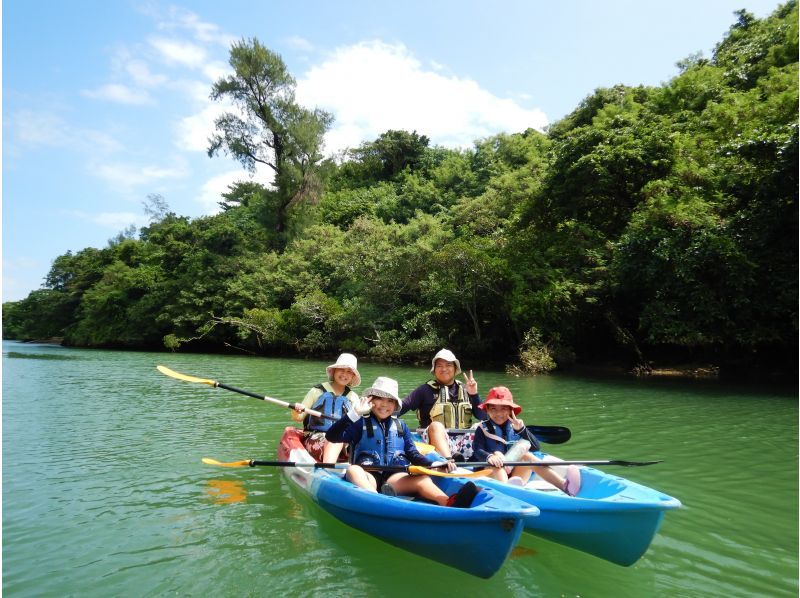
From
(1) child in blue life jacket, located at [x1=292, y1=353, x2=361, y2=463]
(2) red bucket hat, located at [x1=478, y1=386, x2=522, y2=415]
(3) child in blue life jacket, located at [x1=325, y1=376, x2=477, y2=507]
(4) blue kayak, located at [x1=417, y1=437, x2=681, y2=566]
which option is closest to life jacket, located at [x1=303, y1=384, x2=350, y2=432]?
(1) child in blue life jacket, located at [x1=292, y1=353, x2=361, y2=463]

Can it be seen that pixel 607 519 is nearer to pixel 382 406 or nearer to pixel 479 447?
pixel 479 447

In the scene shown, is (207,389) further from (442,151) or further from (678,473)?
(442,151)

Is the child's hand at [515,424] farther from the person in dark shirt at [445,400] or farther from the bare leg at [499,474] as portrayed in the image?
the person in dark shirt at [445,400]

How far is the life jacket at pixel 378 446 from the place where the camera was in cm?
416

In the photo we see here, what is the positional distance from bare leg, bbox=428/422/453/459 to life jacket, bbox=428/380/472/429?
0.57 m

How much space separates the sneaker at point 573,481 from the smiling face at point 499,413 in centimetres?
63

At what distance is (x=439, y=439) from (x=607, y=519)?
6.27ft

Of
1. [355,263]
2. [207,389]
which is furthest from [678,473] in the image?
[355,263]

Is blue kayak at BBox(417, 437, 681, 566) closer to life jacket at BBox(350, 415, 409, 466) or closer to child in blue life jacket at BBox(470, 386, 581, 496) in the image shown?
child in blue life jacket at BBox(470, 386, 581, 496)

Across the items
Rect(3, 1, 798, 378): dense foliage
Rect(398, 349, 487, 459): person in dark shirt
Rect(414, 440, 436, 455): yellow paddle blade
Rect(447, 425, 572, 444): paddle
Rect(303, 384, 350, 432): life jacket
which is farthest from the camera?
Rect(3, 1, 798, 378): dense foliage

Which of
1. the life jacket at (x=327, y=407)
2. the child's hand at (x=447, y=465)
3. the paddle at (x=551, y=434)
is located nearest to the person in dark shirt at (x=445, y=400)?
the life jacket at (x=327, y=407)

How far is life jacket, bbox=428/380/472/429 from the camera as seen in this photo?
5633mm

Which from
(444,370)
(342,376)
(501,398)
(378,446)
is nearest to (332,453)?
(378,446)

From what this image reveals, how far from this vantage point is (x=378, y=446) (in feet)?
13.7
